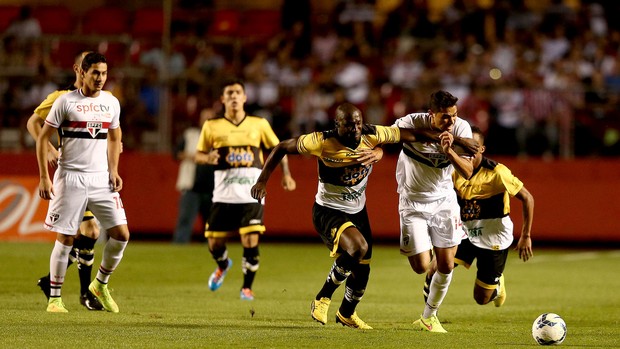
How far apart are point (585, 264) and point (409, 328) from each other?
9.70 m

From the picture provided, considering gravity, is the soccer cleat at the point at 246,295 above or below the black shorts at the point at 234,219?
below

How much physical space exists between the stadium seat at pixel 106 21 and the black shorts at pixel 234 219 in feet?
41.0

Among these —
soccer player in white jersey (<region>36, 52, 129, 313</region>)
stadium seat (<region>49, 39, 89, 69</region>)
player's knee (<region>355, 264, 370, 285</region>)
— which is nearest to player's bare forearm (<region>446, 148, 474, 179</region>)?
player's knee (<region>355, 264, 370, 285</region>)

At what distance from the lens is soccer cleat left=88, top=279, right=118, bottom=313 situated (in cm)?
1159

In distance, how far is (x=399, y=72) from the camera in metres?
22.8

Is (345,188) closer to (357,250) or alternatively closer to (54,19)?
(357,250)

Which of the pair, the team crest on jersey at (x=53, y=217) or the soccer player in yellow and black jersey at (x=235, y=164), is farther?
the soccer player in yellow and black jersey at (x=235, y=164)

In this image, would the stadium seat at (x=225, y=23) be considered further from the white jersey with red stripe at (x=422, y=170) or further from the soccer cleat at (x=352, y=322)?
the soccer cleat at (x=352, y=322)

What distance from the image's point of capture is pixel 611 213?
2261 cm

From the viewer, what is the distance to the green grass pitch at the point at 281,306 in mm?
9492

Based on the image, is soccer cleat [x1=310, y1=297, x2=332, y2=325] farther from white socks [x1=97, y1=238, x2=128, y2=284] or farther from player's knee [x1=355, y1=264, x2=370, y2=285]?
white socks [x1=97, y1=238, x2=128, y2=284]

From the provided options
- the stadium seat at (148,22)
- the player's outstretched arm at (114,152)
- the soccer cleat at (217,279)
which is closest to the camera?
the player's outstretched arm at (114,152)

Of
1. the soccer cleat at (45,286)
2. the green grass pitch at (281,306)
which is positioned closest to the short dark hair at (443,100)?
the green grass pitch at (281,306)

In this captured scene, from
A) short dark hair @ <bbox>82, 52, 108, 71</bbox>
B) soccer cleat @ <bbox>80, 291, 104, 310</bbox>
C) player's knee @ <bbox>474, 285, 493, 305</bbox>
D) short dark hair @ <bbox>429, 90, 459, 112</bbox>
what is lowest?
soccer cleat @ <bbox>80, 291, 104, 310</bbox>
